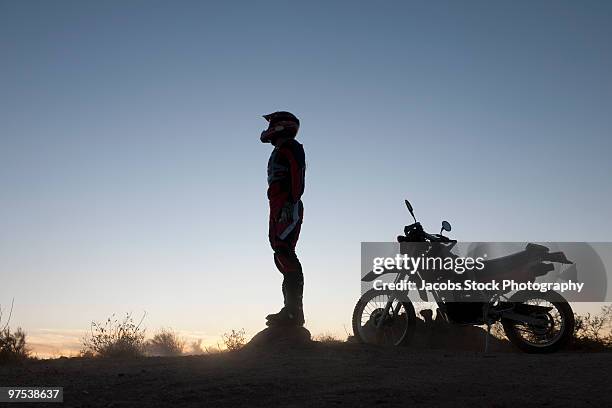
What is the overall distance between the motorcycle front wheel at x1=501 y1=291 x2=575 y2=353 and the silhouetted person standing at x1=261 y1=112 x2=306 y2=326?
3025 mm

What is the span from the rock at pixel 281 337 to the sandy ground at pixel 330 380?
2.82ft

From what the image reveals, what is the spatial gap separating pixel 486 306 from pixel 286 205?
10.6ft

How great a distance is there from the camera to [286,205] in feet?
34.8

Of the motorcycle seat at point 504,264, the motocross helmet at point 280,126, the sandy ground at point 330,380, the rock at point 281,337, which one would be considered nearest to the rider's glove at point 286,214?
the motocross helmet at point 280,126

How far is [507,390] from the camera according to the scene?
21.1ft

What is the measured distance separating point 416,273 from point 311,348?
2.07 metres

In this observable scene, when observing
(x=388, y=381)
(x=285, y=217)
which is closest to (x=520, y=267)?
(x=285, y=217)

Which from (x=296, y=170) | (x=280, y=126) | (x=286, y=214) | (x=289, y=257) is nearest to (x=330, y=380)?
(x=289, y=257)

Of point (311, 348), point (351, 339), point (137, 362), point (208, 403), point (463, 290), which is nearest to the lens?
point (208, 403)

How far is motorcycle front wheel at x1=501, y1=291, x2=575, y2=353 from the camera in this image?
31.3 ft

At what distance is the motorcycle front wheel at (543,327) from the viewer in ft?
31.3

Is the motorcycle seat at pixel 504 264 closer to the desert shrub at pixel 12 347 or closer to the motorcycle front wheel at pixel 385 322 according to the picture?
the motorcycle front wheel at pixel 385 322

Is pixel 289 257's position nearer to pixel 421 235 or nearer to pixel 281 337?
pixel 281 337

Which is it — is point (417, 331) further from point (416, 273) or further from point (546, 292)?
point (546, 292)
